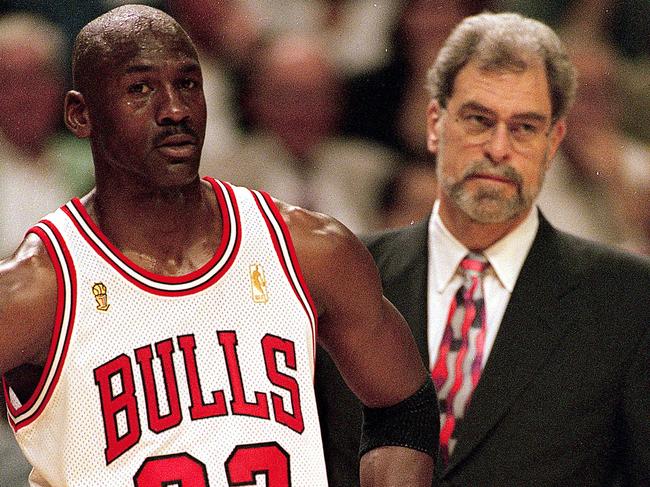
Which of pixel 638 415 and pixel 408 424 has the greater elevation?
pixel 408 424

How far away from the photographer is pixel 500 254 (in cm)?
245

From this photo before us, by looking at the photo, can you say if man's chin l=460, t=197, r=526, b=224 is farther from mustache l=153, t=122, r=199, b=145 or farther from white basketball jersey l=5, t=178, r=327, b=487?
mustache l=153, t=122, r=199, b=145

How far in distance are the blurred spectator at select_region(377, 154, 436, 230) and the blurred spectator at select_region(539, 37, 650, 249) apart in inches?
11.8

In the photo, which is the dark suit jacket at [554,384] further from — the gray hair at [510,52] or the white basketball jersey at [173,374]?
the white basketball jersey at [173,374]

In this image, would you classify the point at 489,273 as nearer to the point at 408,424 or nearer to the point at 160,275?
the point at 408,424

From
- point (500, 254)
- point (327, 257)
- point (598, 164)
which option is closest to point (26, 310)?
point (327, 257)

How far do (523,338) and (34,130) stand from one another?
4.13 feet

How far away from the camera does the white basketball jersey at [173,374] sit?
5.47ft

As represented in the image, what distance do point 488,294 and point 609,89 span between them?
0.98 metres

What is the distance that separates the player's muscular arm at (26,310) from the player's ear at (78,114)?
19cm

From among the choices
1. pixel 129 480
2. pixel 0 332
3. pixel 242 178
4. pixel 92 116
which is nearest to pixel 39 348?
pixel 0 332

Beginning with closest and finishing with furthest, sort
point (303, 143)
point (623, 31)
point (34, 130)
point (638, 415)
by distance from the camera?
point (638, 415) < point (34, 130) < point (303, 143) < point (623, 31)

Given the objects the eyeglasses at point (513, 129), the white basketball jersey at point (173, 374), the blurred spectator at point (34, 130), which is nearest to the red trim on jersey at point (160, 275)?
the white basketball jersey at point (173, 374)

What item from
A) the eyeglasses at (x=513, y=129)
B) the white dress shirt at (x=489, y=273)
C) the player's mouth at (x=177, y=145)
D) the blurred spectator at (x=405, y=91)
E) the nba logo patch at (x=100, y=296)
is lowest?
the white dress shirt at (x=489, y=273)
